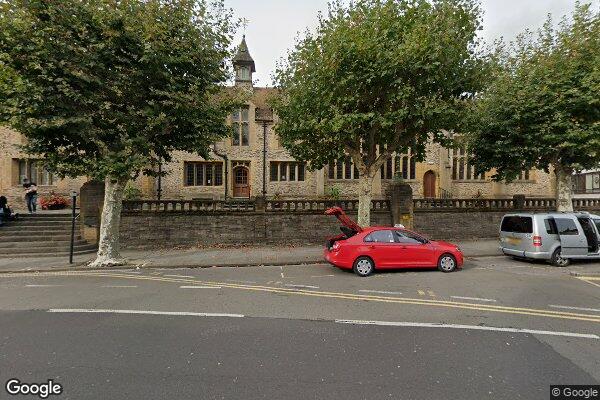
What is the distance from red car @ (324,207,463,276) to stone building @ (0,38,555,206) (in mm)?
13379

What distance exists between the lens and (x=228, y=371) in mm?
3580

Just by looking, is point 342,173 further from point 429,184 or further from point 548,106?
point 548,106

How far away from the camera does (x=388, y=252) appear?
353 inches

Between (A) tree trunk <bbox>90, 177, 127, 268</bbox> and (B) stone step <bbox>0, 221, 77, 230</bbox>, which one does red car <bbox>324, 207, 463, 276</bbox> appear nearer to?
(A) tree trunk <bbox>90, 177, 127, 268</bbox>

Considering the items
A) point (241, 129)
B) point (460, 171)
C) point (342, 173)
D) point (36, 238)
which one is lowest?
point (36, 238)

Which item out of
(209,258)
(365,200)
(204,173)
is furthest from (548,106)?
(204,173)

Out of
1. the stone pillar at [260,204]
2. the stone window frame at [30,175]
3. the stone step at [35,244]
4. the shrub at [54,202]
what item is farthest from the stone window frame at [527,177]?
the stone window frame at [30,175]

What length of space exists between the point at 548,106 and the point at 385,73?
6.96 metres

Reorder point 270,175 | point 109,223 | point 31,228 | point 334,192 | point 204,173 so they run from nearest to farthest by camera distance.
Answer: point 109,223 → point 31,228 → point 334,192 → point 204,173 → point 270,175

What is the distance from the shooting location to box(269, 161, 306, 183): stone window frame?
2481 cm

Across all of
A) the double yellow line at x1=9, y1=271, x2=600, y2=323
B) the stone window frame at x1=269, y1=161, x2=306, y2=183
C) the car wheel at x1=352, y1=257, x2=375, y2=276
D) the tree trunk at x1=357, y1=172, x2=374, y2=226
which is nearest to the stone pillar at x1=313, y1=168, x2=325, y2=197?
the stone window frame at x1=269, y1=161, x2=306, y2=183

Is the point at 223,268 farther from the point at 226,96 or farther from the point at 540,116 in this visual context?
the point at 540,116

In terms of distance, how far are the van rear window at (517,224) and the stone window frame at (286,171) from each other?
15.9 meters

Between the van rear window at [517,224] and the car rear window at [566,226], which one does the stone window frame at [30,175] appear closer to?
the van rear window at [517,224]
